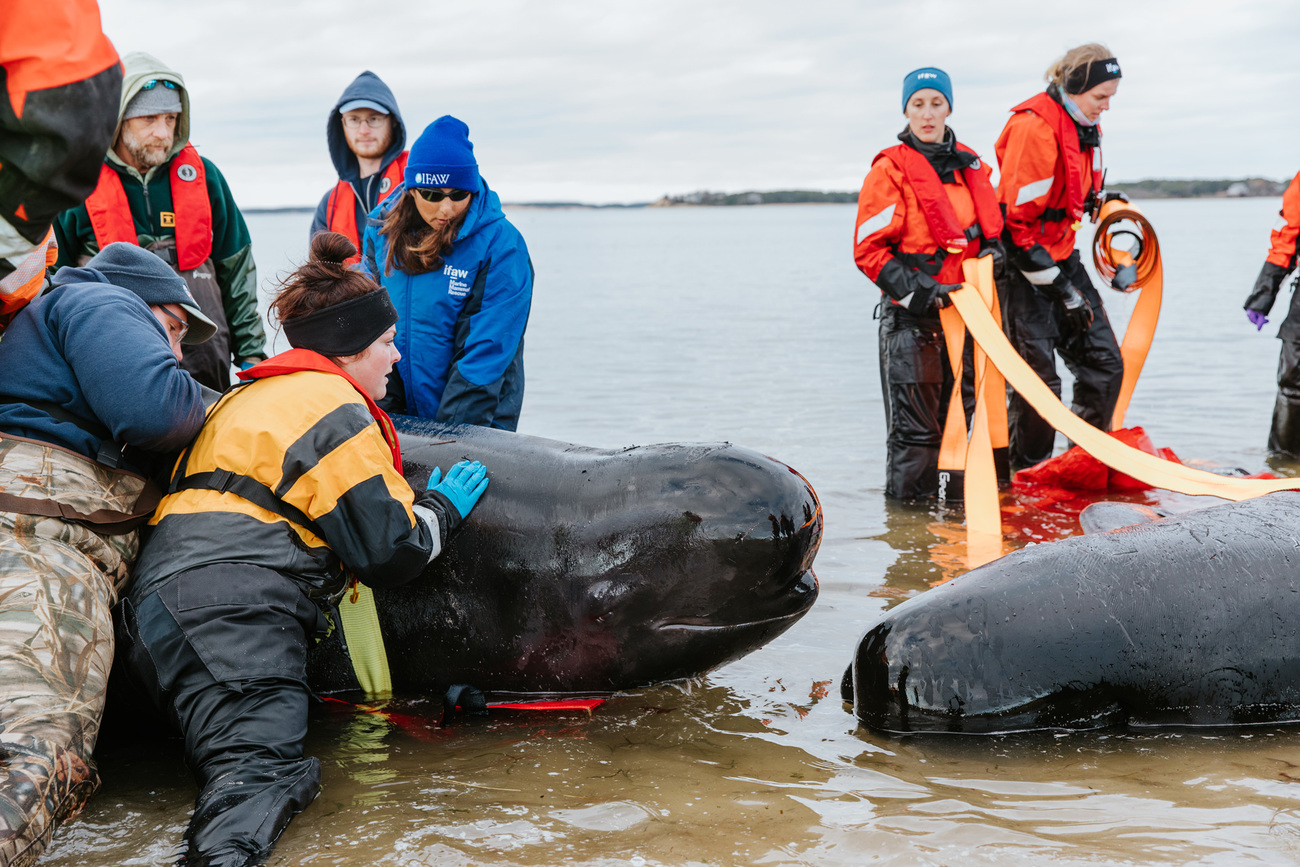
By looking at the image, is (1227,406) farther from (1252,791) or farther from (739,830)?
(739,830)

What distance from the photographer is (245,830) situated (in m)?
3.23

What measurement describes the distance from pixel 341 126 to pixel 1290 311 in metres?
7.70

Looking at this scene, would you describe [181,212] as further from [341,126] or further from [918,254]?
[918,254]

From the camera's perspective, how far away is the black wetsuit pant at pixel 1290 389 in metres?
9.45

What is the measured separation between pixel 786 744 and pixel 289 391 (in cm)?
211

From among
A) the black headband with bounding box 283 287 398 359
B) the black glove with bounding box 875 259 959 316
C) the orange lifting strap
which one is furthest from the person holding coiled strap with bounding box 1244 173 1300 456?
the black headband with bounding box 283 287 398 359

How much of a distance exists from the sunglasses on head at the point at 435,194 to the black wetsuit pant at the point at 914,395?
3.56m

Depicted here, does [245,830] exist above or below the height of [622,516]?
below

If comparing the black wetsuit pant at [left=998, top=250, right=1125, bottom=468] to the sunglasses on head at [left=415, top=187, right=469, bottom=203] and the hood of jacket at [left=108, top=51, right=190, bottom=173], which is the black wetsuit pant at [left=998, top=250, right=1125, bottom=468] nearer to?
the sunglasses on head at [left=415, top=187, right=469, bottom=203]

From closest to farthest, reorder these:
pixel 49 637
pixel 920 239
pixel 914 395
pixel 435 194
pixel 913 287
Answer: pixel 49 637 < pixel 435 194 < pixel 913 287 < pixel 920 239 < pixel 914 395

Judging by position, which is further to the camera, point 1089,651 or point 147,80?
point 147,80

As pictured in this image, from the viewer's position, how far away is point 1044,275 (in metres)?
8.29

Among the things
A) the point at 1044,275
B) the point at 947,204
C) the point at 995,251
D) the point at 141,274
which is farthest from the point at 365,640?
the point at 1044,275

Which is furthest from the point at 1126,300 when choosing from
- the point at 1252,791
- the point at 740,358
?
the point at 1252,791
